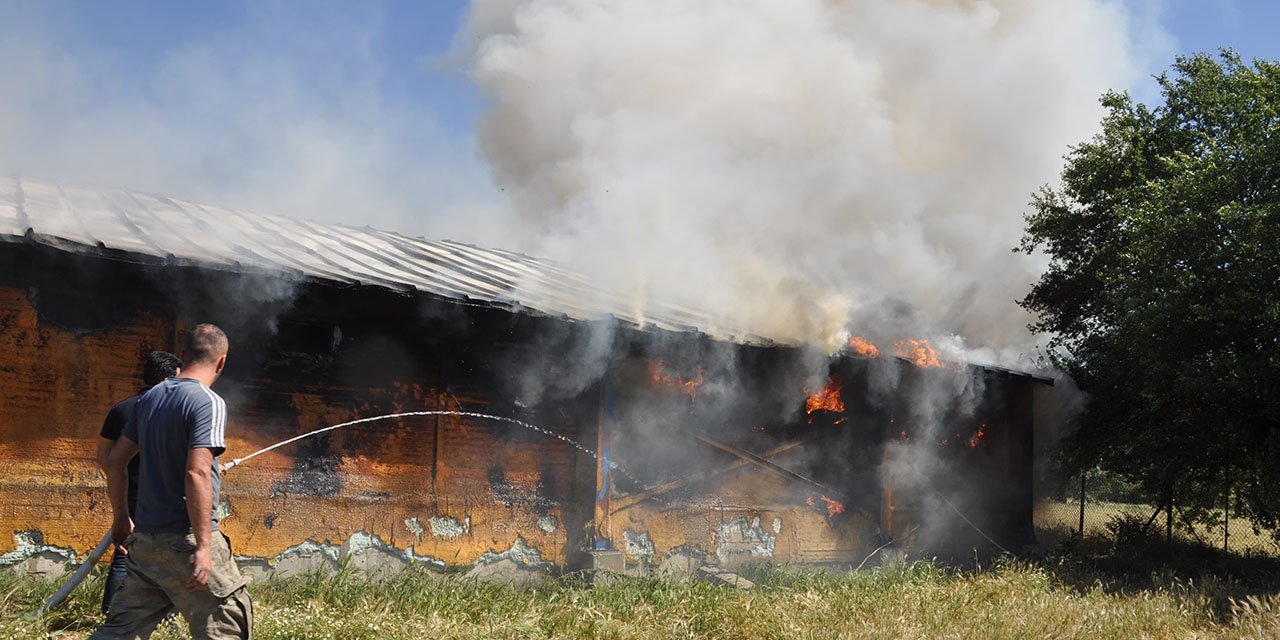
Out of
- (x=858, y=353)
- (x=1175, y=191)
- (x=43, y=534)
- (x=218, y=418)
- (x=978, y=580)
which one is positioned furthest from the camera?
(x=1175, y=191)

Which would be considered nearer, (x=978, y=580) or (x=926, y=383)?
(x=978, y=580)

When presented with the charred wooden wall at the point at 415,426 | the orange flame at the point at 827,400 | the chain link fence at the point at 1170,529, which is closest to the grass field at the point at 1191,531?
the chain link fence at the point at 1170,529

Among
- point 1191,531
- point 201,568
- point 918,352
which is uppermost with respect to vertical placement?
point 918,352

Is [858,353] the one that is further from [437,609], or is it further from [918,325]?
[437,609]

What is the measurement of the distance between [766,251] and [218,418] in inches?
309

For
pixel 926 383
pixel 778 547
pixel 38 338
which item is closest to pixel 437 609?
pixel 38 338

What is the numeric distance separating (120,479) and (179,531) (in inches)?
20.2

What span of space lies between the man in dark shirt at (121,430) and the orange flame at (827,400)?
6.67m

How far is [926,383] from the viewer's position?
1116 cm

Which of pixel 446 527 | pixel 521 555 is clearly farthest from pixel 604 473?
pixel 446 527

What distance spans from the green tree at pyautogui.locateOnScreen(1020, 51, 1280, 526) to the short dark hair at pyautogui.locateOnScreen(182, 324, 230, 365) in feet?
30.7

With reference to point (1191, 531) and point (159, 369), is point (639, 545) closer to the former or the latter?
point (159, 369)

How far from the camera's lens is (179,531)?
4.07m

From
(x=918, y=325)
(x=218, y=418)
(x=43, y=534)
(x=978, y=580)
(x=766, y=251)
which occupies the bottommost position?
(x=978, y=580)
